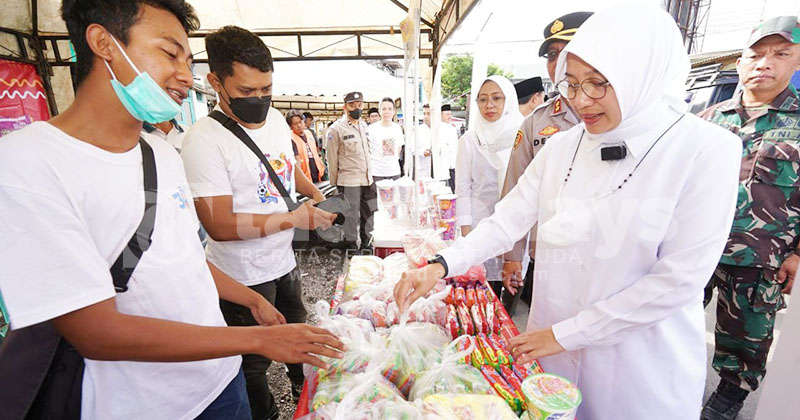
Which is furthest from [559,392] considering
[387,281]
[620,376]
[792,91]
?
[792,91]

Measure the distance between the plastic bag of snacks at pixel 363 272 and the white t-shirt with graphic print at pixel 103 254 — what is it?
25.2 inches

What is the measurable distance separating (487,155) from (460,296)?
5.28 feet

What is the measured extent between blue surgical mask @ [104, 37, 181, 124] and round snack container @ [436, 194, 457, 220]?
1.80m

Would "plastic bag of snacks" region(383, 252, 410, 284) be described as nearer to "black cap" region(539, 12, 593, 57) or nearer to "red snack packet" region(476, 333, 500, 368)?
"red snack packet" region(476, 333, 500, 368)

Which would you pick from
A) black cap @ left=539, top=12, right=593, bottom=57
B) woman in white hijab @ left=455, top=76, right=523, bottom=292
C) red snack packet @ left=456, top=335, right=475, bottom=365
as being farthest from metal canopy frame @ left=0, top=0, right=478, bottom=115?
red snack packet @ left=456, top=335, right=475, bottom=365

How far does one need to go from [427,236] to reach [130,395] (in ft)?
4.84

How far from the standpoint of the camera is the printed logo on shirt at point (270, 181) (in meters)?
1.88

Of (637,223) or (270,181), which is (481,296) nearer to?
(637,223)

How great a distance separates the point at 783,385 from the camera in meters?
0.49

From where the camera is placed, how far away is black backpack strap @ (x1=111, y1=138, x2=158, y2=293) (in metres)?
0.95

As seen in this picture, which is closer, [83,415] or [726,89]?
[83,415]

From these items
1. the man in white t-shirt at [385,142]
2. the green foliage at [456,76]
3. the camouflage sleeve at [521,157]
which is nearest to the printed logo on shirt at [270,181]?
the camouflage sleeve at [521,157]

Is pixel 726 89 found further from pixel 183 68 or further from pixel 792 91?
pixel 183 68

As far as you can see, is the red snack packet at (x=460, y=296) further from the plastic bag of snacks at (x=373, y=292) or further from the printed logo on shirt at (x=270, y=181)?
the printed logo on shirt at (x=270, y=181)
